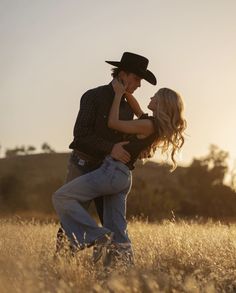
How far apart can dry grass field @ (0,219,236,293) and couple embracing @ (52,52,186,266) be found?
0.31 meters

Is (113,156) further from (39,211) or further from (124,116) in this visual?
(39,211)

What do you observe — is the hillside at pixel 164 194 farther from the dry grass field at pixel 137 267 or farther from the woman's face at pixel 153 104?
the woman's face at pixel 153 104

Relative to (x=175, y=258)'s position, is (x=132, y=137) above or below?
above

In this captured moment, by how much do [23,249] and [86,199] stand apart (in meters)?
1.23

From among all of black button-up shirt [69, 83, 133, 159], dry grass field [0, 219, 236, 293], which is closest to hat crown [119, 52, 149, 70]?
black button-up shirt [69, 83, 133, 159]

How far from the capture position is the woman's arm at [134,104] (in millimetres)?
8148

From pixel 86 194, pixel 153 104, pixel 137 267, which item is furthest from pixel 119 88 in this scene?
pixel 137 267

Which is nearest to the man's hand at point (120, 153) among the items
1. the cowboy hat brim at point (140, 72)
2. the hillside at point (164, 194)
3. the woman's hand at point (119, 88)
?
the woman's hand at point (119, 88)

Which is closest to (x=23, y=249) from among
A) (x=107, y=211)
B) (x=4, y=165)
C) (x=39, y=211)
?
(x=107, y=211)

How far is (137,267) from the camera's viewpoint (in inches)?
285

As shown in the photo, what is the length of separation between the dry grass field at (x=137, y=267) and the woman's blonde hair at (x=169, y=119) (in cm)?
127

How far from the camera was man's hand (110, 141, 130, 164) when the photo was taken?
7.54 m

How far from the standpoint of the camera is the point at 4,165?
52250 mm

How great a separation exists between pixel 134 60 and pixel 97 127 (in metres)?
0.94
